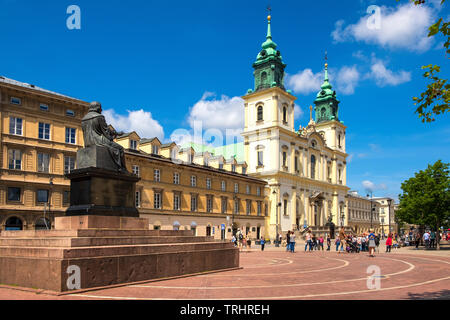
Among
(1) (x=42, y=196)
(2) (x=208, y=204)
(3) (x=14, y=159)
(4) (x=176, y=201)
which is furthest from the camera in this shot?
(2) (x=208, y=204)

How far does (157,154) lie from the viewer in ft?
170

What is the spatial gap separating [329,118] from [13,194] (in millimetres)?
75200

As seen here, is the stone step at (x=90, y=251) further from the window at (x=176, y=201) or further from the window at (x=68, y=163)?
the window at (x=176, y=201)

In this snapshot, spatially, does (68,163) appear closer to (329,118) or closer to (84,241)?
(84,241)

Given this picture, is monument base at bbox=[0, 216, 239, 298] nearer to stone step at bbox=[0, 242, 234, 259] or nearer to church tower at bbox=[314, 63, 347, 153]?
stone step at bbox=[0, 242, 234, 259]

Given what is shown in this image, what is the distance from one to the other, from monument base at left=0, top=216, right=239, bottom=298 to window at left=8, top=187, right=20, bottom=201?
24.3 meters

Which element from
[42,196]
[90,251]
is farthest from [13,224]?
[90,251]

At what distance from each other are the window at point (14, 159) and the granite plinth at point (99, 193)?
26163 mm

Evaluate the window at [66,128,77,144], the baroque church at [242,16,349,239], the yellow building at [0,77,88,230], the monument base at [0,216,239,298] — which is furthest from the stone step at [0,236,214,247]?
the baroque church at [242,16,349,239]

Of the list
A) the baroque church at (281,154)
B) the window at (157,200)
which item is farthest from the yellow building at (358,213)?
the window at (157,200)

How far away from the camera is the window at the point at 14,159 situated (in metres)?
37.0

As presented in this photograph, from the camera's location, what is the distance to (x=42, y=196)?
1521 inches

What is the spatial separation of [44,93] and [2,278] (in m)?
31.2
